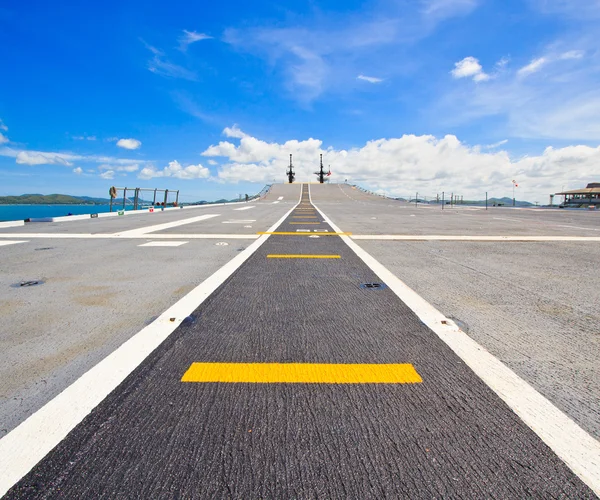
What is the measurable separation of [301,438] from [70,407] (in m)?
1.31

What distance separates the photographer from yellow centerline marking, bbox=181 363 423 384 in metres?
2.19

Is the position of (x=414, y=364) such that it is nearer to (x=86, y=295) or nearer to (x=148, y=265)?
(x=86, y=295)

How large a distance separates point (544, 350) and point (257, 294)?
9.17ft

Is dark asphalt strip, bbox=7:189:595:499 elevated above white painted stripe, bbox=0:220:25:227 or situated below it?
below

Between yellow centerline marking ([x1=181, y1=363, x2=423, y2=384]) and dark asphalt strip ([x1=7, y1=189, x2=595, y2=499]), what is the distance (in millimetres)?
67

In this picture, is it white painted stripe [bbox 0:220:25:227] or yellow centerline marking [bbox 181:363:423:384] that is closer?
yellow centerline marking [bbox 181:363:423:384]

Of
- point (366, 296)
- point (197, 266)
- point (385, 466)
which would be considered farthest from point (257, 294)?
point (385, 466)

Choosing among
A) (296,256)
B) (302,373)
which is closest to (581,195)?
(296,256)

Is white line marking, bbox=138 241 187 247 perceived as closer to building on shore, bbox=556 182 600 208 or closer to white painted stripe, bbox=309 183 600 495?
white painted stripe, bbox=309 183 600 495

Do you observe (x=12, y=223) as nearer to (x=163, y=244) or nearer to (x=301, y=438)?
(x=163, y=244)

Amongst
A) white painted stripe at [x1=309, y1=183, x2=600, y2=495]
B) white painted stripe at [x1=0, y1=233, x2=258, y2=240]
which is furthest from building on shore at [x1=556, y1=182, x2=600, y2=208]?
white painted stripe at [x1=309, y1=183, x2=600, y2=495]

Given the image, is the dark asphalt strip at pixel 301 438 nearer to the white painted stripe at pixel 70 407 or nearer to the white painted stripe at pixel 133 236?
the white painted stripe at pixel 70 407

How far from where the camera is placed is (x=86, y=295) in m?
4.09

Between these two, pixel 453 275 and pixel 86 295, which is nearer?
pixel 86 295
